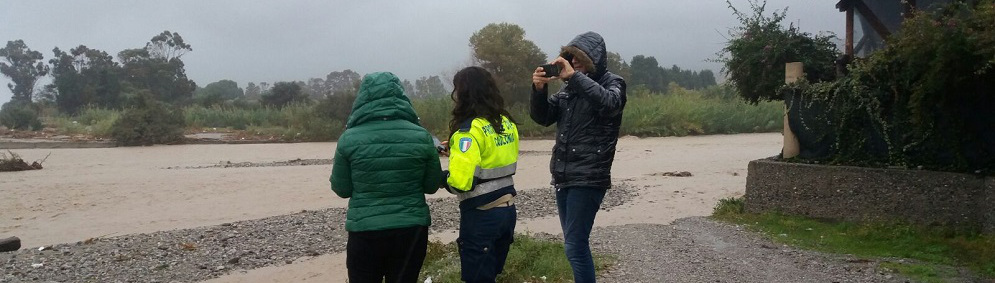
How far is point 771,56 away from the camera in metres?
10.4

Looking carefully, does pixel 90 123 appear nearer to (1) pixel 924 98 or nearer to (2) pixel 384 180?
(1) pixel 924 98

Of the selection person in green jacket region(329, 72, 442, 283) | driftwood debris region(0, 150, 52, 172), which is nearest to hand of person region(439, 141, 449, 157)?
person in green jacket region(329, 72, 442, 283)

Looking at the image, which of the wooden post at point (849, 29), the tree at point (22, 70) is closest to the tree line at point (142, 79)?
the tree at point (22, 70)

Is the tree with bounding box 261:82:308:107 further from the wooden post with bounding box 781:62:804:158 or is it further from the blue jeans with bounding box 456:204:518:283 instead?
the blue jeans with bounding box 456:204:518:283

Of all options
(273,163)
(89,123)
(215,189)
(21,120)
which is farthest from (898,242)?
(21,120)

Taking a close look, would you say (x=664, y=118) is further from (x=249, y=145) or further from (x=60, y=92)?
(x=60, y=92)

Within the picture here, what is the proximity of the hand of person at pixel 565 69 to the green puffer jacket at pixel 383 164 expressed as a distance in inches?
31.1

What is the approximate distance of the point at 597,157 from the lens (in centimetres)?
462

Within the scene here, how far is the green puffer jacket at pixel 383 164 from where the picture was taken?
4.26m

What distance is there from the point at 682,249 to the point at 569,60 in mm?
3670

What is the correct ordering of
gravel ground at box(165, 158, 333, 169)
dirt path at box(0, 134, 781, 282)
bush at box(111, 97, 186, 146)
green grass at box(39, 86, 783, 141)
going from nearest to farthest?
dirt path at box(0, 134, 781, 282) < gravel ground at box(165, 158, 333, 169) < bush at box(111, 97, 186, 146) < green grass at box(39, 86, 783, 141)

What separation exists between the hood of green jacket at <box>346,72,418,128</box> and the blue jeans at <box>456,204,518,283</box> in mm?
656

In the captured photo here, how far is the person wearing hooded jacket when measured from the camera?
15.0 ft

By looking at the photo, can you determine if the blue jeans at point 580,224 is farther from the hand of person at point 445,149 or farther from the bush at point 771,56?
the bush at point 771,56
